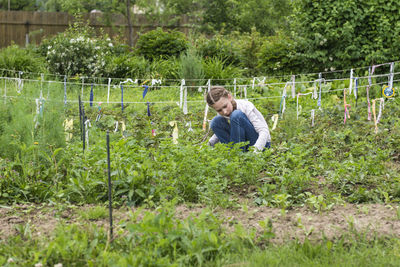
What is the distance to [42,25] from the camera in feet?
55.1

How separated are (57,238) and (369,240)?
6.05 feet

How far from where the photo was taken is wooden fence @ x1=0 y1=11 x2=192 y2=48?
642 inches

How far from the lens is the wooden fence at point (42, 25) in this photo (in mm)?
16297

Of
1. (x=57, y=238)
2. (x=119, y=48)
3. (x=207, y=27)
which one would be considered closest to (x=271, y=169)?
(x=57, y=238)

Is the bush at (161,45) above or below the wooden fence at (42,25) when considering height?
below

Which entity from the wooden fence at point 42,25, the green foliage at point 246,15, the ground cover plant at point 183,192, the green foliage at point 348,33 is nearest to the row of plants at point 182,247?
the ground cover plant at point 183,192

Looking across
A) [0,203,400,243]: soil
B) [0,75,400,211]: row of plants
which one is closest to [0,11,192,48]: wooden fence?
[0,75,400,211]: row of plants

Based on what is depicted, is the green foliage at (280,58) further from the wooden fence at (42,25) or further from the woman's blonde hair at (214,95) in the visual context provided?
the wooden fence at (42,25)

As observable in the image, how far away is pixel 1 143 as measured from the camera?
438cm

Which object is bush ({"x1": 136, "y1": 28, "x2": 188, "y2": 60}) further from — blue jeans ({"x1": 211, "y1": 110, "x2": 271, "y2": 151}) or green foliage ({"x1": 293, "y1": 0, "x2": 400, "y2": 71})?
blue jeans ({"x1": 211, "y1": 110, "x2": 271, "y2": 151})

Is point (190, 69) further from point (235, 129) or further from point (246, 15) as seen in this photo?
point (246, 15)

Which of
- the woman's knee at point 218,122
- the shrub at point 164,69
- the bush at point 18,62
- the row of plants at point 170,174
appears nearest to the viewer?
the row of plants at point 170,174

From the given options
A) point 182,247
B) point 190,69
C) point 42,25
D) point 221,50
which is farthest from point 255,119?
point 42,25

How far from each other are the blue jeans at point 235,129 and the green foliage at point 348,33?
5.45 m
